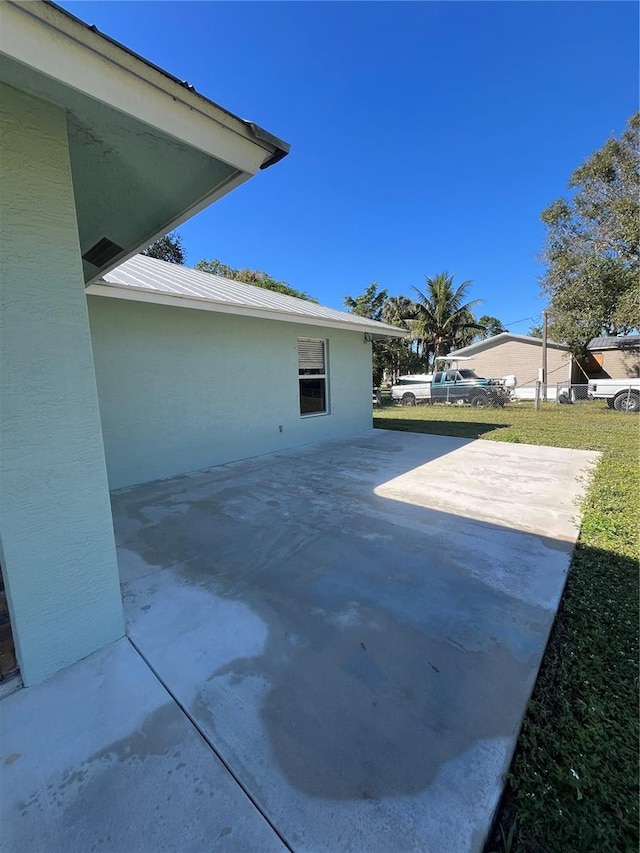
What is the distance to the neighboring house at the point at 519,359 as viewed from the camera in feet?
64.4

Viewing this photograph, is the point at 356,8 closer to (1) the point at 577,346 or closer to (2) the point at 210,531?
(2) the point at 210,531

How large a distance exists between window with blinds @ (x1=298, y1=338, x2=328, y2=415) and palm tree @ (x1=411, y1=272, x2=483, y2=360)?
16431 mm

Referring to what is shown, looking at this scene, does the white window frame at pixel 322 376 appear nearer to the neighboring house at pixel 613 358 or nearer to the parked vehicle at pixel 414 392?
the parked vehicle at pixel 414 392

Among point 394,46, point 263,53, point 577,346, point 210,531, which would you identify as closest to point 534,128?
point 394,46

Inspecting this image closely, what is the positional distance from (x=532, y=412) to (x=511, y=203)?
1014 centimetres

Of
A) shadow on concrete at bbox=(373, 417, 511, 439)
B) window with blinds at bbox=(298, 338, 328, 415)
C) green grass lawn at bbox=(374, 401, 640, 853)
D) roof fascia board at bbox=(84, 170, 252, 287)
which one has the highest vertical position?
roof fascia board at bbox=(84, 170, 252, 287)

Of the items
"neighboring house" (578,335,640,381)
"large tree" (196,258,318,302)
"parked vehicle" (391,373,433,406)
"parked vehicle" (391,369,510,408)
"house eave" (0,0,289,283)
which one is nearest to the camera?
"house eave" (0,0,289,283)

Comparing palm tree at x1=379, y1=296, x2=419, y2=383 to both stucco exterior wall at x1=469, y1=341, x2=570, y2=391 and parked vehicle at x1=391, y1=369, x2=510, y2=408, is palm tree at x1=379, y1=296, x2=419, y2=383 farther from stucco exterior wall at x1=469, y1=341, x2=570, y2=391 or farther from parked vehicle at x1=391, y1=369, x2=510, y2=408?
parked vehicle at x1=391, y1=369, x2=510, y2=408

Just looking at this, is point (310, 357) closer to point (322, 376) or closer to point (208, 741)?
point (322, 376)

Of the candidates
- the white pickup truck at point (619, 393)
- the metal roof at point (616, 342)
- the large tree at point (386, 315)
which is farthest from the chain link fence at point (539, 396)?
the metal roof at point (616, 342)

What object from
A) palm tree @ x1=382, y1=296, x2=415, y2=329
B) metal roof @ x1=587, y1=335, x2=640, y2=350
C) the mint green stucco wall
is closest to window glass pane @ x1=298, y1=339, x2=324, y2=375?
the mint green stucco wall

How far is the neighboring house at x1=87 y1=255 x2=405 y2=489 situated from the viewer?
4.84 m

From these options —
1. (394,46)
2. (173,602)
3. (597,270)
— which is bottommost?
(173,602)

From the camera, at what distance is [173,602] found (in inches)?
91.4
